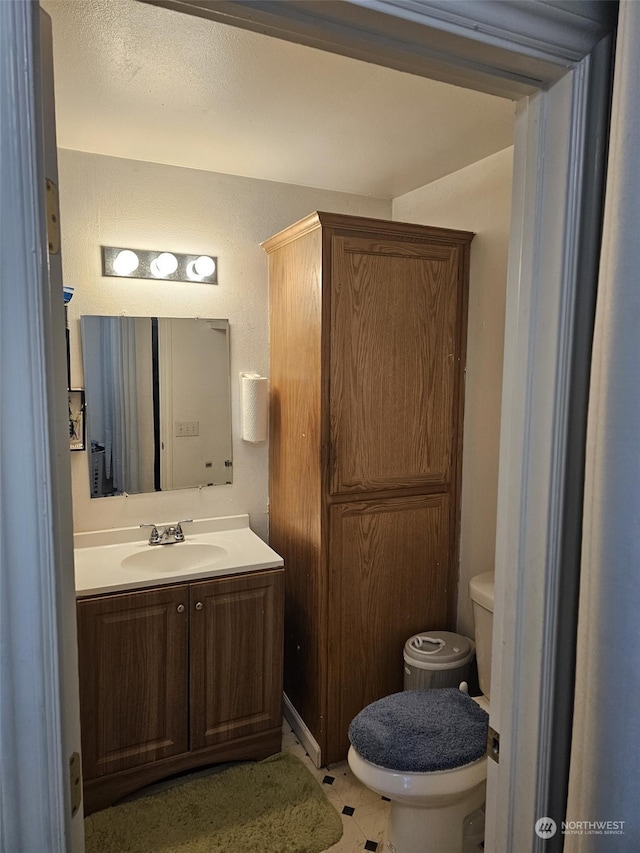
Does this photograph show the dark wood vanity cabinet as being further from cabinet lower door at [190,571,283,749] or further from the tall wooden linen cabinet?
the tall wooden linen cabinet

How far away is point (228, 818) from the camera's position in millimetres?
2018

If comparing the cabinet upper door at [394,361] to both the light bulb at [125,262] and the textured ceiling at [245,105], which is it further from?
the light bulb at [125,262]

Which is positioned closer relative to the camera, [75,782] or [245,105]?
[75,782]

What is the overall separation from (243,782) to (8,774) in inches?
72.3

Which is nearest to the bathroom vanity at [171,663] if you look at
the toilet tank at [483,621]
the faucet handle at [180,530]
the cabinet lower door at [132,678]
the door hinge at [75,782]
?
the cabinet lower door at [132,678]

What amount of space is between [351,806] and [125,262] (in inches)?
89.9

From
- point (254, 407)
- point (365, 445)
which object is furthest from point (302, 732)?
point (254, 407)

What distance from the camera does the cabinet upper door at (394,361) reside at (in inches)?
85.1

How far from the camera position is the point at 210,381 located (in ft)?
8.38

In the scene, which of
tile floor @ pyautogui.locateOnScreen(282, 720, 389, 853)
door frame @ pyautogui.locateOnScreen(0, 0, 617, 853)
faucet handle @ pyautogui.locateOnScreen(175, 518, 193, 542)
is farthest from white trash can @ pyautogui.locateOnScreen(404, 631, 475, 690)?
door frame @ pyautogui.locateOnScreen(0, 0, 617, 853)

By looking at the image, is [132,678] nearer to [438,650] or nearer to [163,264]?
[438,650]

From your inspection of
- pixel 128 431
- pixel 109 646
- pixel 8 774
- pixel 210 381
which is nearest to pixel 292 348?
pixel 210 381

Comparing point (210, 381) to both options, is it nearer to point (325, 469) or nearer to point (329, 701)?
point (325, 469)

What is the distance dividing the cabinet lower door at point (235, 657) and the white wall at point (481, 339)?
0.83 metres
